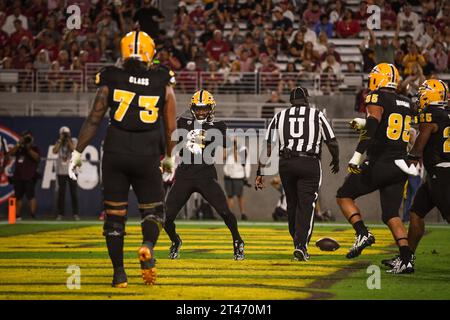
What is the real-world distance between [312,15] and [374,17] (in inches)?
64.6

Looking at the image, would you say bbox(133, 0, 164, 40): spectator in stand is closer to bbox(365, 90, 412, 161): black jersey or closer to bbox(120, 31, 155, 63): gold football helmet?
bbox(365, 90, 412, 161): black jersey

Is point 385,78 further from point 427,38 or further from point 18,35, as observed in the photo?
point 18,35

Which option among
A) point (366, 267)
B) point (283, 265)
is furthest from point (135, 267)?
point (366, 267)

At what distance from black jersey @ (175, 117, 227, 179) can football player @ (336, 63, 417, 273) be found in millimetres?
1857

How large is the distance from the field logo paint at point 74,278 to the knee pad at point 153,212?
83 cm

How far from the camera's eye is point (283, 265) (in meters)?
10.9

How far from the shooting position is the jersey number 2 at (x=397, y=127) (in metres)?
10.3

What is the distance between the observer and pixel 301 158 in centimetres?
1152

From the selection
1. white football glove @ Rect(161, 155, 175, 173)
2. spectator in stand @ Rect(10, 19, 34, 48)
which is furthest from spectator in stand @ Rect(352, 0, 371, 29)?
white football glove @ Rect(161, 155, 175, 173)

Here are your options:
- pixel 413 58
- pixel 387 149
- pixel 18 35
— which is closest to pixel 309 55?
pixel 413 58

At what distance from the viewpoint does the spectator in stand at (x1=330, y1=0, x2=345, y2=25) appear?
961 inches

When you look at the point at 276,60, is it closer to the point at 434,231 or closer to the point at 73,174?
the point at 434,231

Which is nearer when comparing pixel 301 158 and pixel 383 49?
pixel 301 158

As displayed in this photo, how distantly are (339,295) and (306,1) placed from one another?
700 inches
